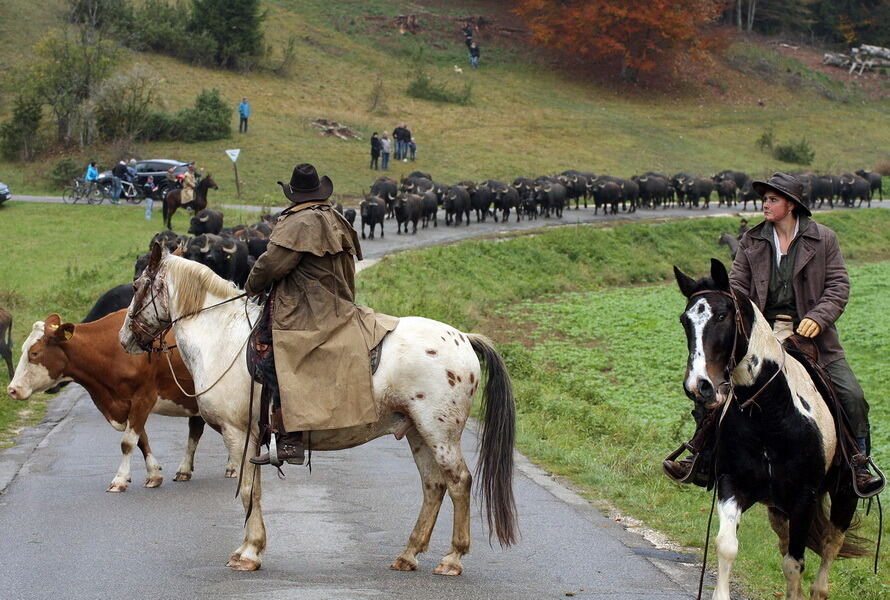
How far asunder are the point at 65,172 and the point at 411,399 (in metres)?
40.0

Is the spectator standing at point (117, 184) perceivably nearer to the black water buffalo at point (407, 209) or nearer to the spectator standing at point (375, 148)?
the black water buffalo at point (407, 209)

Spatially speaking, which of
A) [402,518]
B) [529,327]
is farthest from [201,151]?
[402,518]

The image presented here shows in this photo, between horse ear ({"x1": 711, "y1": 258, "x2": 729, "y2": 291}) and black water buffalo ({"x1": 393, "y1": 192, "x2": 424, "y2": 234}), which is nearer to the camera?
horse ear ({"x1": 711, "y1": 258, "x2": 729, "y2": 291})

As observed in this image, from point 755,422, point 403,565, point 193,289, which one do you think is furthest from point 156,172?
point 755,422

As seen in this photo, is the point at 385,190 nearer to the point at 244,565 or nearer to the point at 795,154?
the point at 244,565

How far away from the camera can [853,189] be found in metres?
51.5

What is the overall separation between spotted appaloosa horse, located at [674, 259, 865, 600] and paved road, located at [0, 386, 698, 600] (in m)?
1.00

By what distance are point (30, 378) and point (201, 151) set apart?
39.5 m

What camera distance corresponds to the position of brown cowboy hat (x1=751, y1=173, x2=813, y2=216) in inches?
277

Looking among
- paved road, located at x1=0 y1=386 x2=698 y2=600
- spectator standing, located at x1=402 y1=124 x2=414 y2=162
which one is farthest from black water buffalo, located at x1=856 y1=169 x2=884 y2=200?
paved road, located at x1=0 y1=386 x2=698 y2=600

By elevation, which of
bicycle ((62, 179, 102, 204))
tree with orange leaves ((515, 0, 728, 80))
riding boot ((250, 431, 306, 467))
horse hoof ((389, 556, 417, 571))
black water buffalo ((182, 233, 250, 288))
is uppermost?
tree with orange leaves ((515, 0, 728, 80))

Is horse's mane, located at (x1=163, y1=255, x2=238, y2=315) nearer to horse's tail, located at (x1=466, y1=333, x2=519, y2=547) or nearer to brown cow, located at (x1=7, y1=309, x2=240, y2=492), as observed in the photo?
horse's tail, located at (x1=466, y1=333, x2=519, y2=547)

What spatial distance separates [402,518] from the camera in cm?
915

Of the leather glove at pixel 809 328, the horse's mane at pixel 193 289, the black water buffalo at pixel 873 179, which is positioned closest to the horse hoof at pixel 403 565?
the horse's mane at pixel 193 289
